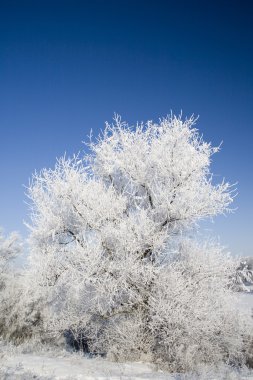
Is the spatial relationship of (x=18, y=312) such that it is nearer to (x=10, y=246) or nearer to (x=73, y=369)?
(x=73, y=369)

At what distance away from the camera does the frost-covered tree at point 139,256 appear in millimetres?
10961

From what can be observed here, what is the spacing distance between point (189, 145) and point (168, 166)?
130 centimetres

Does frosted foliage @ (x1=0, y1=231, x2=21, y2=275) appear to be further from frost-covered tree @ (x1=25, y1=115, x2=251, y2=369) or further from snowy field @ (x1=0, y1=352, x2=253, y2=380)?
snowy field @ (x1=0, y1=352, x2=253, y2=380)

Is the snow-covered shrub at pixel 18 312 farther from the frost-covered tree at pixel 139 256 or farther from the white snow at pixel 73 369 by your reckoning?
the white snow at pixel 73 369

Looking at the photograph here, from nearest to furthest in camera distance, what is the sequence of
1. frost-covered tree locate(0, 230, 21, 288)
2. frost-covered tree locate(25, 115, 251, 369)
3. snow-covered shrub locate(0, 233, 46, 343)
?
frost-covered tree locate(25, 115, 251, 369), snow-covered shrub locate(0, 233, 46, 343), frost-covered tree locate(0, 230, 21, 288)

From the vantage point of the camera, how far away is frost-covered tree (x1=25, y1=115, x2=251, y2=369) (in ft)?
36.0

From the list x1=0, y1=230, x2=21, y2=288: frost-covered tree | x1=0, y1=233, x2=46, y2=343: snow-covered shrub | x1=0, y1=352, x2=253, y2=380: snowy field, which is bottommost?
x1=0, y1=352, x2=253, y2=380: snowy field

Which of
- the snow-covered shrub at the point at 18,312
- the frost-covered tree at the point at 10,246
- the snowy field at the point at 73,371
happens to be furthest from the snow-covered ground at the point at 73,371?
the frost-covered tree at the point at 10,246

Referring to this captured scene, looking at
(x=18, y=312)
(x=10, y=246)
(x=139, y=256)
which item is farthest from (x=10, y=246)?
(x=139, y=256)

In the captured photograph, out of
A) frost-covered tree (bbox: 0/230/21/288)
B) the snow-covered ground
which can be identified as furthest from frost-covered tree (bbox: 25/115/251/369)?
frost-covered tree (bbox: 0/230/21/288)

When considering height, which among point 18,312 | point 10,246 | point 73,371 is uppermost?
point 10,246

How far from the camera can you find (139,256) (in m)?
11.8

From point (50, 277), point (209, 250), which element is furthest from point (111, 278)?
point (209, 250)

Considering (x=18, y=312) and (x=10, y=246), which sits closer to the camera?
(x=18, y=312)
